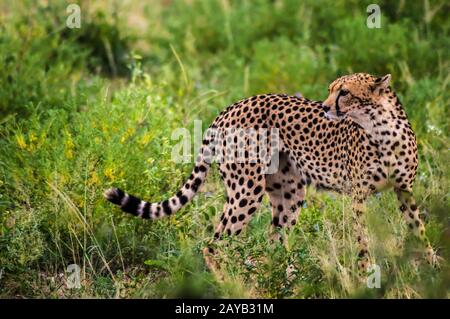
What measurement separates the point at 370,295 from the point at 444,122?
2.54m

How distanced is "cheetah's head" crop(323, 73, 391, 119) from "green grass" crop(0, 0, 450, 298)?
18.1 inches

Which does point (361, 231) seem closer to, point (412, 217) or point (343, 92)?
point (412, 217)

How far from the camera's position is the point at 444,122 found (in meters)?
6.36

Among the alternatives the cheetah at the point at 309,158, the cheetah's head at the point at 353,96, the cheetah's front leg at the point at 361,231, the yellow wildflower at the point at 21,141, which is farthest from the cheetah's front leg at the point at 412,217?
the yellow wildflower at the point at 21,141

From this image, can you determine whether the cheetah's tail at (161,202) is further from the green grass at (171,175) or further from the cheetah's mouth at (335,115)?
the cheetah's mouth at (335,115)

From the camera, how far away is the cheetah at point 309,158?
468cm

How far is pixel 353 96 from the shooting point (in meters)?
4.66

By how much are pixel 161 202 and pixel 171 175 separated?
571mm

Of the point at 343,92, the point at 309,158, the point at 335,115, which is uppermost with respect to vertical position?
the point at 343,92

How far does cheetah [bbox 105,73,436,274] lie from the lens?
4.68 m

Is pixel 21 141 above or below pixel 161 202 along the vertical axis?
above

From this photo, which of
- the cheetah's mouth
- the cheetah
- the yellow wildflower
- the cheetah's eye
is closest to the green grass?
the yellow wildflower

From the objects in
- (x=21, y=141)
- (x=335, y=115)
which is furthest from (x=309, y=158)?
(x=21, y=141)

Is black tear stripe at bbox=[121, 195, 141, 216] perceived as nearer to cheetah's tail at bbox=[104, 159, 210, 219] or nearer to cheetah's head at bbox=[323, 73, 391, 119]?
cheetah's tail at bbox=[104, 159, 210, 219]
